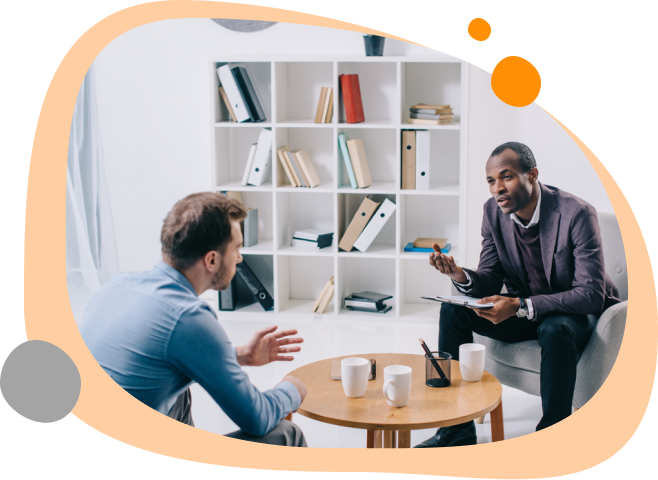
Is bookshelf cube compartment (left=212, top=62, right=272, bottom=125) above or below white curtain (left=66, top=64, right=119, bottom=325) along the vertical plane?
above

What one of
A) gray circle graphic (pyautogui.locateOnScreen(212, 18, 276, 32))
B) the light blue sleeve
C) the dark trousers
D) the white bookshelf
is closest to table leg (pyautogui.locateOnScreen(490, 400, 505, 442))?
the dark trousers

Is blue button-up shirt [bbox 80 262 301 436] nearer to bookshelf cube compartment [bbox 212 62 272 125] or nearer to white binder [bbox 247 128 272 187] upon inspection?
white binder [bbox 247 128 272 187]

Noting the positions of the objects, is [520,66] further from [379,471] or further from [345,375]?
[345,375]

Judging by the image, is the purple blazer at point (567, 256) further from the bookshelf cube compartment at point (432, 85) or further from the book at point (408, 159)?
the bookshelf cube compartment at point (432, 85)

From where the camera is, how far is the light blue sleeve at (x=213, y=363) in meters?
1.19

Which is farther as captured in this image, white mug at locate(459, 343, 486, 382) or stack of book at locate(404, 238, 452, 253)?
stack of book at locate(404, 238, 452, 253)

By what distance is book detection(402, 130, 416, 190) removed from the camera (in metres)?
3.22

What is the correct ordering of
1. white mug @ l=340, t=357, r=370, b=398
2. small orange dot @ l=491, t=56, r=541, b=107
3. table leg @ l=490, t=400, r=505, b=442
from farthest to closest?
table leg @ l=490, t=400, r=505, b=442 < white mug @ l=340, t=357, r=370, b=398 < small orange dot @ l=491, t=56, r=541, b=107

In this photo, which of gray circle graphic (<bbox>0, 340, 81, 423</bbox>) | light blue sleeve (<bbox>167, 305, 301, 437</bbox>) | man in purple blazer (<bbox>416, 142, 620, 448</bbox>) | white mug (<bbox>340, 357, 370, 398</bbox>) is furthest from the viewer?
man in purple blazer (<bbox>416, 142, 620, 448</bbox>)

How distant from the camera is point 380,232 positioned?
11.7 ft

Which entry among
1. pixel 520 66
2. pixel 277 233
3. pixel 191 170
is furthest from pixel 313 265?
pixel 520 66

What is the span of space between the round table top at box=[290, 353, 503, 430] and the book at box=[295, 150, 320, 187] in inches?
68.2

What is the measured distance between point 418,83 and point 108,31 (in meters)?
2.58

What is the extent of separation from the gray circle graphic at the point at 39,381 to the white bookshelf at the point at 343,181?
2.51m
